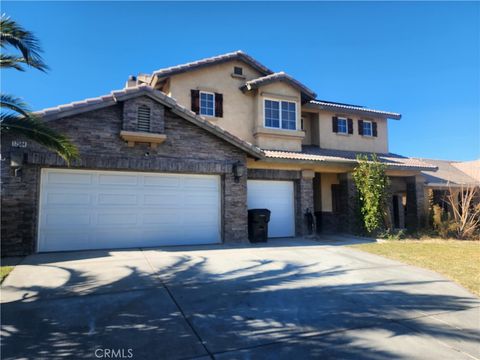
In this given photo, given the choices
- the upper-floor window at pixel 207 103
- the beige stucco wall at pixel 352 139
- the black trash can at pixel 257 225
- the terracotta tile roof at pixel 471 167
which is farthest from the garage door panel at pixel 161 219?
the terracotta tile roof at pixel 471 167

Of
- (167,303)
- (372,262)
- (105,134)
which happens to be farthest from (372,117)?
(167,303)

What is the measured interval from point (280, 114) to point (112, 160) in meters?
8.40

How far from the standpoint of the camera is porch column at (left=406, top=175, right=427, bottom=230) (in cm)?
1619

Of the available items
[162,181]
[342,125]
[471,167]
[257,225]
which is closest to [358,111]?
[342,125]

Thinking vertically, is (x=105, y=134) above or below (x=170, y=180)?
above

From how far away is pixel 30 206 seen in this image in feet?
28.4

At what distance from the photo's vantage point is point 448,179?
830 inches

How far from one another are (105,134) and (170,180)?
2531mm

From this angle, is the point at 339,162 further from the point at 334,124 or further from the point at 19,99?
the point at 19,99

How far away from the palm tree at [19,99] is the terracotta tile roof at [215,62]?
729 centimetres

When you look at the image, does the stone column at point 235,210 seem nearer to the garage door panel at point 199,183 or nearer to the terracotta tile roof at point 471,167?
the garage door panel at point 199,183

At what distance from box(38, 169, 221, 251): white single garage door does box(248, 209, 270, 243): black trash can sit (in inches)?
53.1

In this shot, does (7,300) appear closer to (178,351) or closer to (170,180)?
(178,351)

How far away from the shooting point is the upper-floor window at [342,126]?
57.5ft
